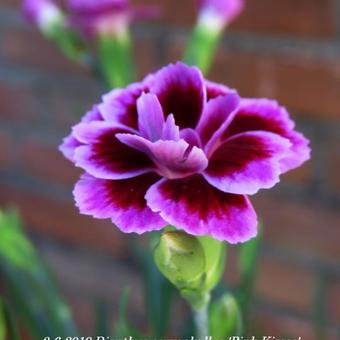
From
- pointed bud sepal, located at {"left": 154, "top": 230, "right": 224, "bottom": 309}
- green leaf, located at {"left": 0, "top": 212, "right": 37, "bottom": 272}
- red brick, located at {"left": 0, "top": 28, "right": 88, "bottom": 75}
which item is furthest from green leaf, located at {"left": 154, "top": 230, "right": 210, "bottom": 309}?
red brick, located at {"left": 0, "top": 28, "right": 88, "bottom": 75}

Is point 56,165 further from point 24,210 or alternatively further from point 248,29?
point 248,29

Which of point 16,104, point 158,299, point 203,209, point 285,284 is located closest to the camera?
point 203,209

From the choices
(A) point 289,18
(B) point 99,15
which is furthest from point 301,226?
(B) point 99,15

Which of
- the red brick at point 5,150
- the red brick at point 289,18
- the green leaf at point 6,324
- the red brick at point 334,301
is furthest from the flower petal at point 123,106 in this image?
the red brick at point 5,150

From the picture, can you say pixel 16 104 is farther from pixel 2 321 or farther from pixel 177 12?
pixel 2 321

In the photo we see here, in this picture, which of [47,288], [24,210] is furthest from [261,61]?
[24,210]

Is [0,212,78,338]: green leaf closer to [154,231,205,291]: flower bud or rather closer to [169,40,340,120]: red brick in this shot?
[154,231,205,291]: flower bud
